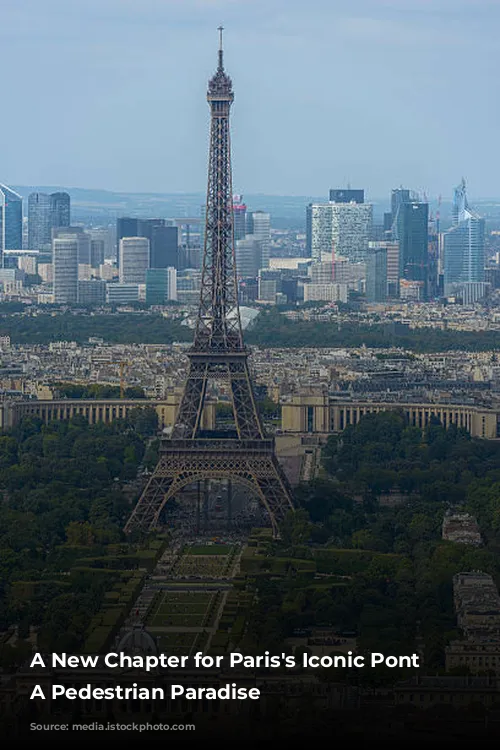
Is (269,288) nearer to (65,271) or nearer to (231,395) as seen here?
(65,271)

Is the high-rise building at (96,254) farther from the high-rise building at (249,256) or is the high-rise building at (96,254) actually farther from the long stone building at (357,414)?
the long stone building at (357,414)

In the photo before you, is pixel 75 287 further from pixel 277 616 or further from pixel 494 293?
pixel 277 616

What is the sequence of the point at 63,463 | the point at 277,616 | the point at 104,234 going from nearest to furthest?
the point at 277,616, the point at 63,463, the point at 104,234

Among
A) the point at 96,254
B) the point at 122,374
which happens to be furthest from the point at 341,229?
the point at 122,374

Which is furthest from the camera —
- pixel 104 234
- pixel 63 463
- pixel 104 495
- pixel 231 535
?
pixel 104 234

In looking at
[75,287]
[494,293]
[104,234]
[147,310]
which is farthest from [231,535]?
[104,234]

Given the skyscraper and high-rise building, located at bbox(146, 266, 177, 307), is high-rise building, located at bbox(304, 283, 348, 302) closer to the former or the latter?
high-rise building, located at bbox(146, 266, 177, 307)

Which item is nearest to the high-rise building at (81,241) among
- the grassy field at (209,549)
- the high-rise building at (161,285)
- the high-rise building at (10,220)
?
the high-rise building at (10,220)
